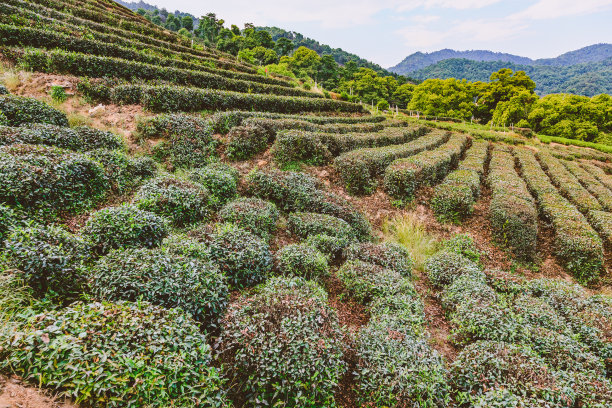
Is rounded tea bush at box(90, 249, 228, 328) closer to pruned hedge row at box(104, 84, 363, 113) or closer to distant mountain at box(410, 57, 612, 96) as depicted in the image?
pruned hedge row at box(104, 84, 363, 113)

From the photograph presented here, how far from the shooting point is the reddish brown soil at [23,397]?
89.2 inches

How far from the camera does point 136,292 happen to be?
395cm

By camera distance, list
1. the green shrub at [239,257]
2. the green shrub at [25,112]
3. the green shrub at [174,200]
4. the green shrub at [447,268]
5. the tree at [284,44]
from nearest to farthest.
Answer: the green shrub at [239,257], the green shrub at [174,200], the green shrub at [25,112], the green shrub at [447,268], the tree at [284,44]

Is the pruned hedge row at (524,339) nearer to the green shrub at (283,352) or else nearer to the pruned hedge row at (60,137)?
the green shrub at (283,352)

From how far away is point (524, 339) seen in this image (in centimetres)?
551

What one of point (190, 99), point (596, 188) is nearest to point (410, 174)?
point (190, 99)

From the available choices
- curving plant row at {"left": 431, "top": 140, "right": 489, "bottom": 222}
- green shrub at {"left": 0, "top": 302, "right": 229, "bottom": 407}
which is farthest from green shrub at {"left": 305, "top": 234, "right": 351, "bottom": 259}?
curving plant row at {"left": 431, "top": 140, "right": 489, "bottom": 222}

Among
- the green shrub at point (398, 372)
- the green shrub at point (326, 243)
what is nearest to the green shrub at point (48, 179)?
the green shrub at point (326, 243)

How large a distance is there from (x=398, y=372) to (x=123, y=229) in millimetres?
5530

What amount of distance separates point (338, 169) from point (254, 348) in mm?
9723

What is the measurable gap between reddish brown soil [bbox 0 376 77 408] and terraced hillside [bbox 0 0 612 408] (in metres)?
0.02

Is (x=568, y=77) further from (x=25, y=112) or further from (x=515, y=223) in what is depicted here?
(x=25, y=112)

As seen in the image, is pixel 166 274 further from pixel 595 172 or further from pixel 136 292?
pixel 595 172

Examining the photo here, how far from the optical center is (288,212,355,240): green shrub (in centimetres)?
811
